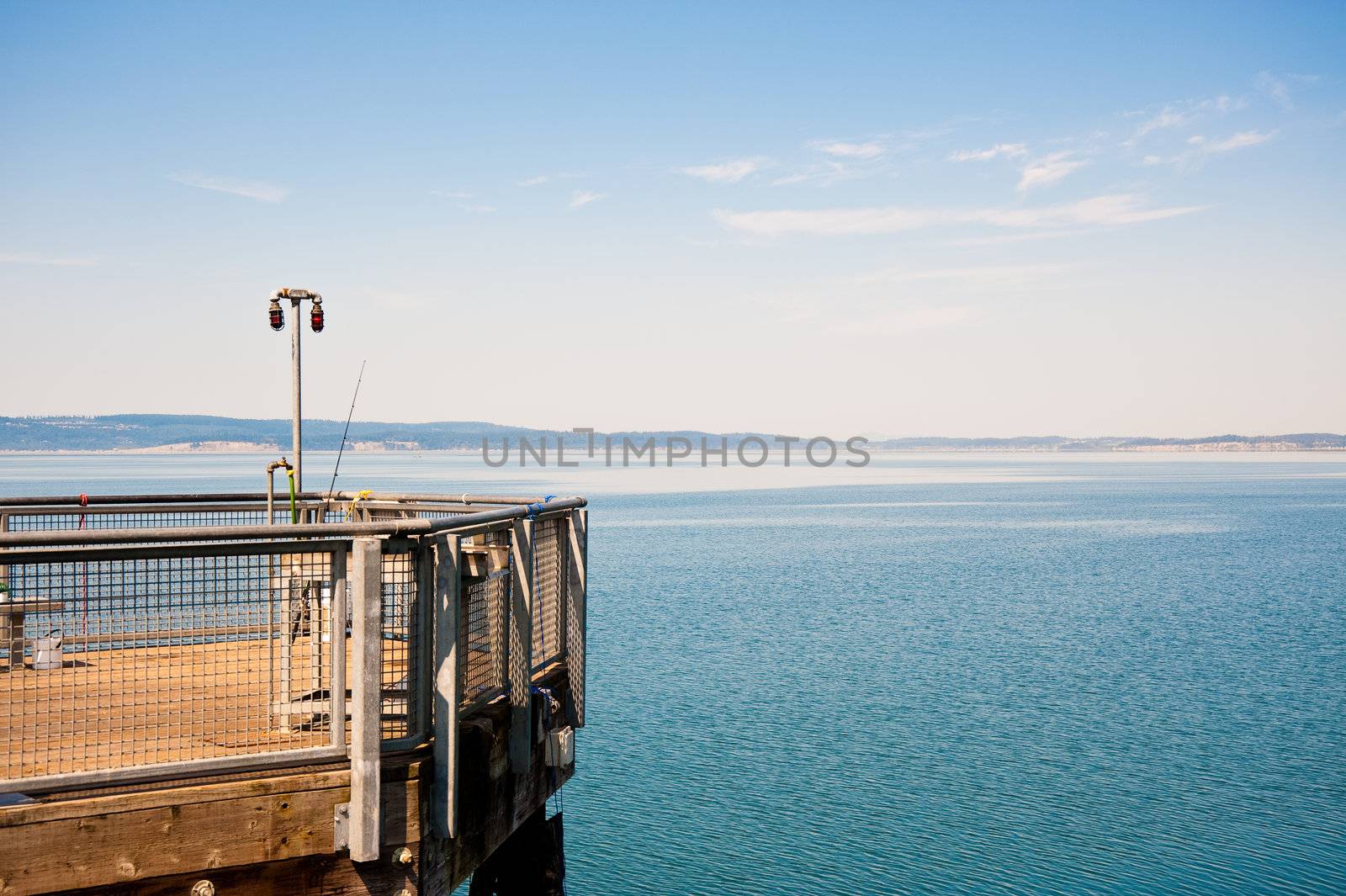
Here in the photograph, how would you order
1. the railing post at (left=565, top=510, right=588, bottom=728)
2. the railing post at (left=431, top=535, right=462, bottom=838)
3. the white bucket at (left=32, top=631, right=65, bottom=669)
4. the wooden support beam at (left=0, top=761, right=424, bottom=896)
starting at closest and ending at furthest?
1. the wooden support beam at (left=0, top=761, right=424, bottom=896)
2. the railing post at (left=431, top=535, right=462, bottom=838)
3. the white bucket at (left=32, top=631, right=65, bottom=669)
4. the railing post at (left=565, top=510, right=588, bottom=728)

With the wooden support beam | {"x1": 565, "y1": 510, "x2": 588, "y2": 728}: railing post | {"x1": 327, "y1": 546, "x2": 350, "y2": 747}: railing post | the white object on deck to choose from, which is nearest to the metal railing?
{"x1": 327, "y1": 546, "x2": 350, "y2": 747}: railing post

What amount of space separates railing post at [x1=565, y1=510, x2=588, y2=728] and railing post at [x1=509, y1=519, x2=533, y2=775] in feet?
4.16

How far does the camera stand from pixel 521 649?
771 cm

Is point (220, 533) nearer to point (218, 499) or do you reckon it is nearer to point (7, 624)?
point (7, 624)

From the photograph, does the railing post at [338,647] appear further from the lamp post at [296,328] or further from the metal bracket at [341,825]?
the lamp post at [296,328]

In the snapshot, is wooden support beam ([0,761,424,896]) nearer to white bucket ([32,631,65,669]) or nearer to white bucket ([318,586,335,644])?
white bucket ([318,586,335,644])

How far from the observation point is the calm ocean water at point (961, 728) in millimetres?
16125

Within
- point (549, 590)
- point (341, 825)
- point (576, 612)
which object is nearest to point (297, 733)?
point (341, 825)

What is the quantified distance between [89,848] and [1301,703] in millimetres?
26955

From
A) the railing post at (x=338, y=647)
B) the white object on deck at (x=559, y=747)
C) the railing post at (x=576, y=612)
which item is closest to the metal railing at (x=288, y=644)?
the railing post at (x=338, y=647)

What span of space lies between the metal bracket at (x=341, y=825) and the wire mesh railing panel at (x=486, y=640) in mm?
1386

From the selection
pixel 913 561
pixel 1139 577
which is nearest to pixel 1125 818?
pixel 1139 577

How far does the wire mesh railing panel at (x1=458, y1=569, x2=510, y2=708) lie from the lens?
7.33m

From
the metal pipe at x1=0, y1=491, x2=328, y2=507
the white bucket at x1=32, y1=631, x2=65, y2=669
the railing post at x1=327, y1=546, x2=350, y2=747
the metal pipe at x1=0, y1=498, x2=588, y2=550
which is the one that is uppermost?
the metal pipe at x1=0, y1=498, x2=588, y2=550
